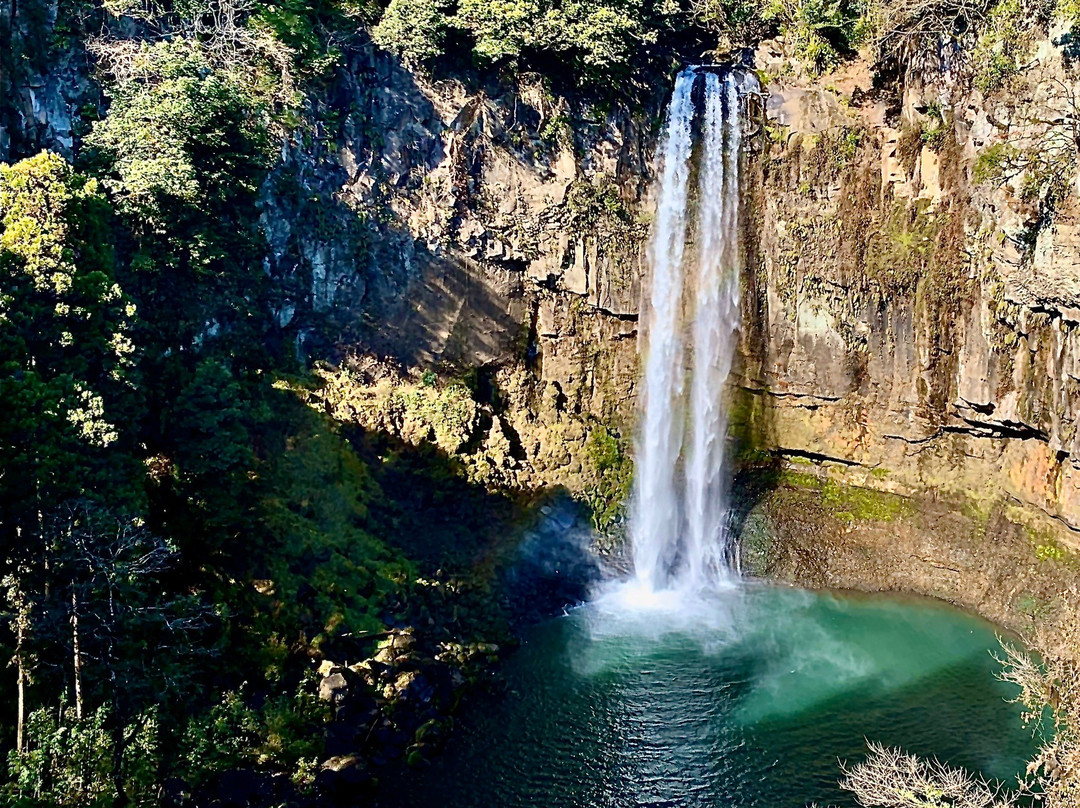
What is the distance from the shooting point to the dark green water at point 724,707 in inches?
623

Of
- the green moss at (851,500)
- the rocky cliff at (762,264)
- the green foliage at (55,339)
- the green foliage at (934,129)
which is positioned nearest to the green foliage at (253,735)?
the green foliage at (55,339)

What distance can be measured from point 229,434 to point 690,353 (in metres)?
12.0

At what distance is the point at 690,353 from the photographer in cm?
2461

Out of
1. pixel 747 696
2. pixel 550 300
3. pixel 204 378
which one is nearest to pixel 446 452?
pixel 550 300

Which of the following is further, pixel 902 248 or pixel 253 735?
pixel 902 248

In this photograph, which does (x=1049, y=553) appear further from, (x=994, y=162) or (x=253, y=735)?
(x=253, y=735)

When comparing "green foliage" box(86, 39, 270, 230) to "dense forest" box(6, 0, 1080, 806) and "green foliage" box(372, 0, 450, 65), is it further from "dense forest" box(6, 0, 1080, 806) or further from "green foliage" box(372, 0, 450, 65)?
"green foliage" box(372, 0, 450, 65)

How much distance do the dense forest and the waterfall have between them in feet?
4.11

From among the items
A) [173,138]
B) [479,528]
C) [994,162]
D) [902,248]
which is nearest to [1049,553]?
[902,248]

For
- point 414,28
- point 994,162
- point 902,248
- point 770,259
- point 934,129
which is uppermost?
point 414,28

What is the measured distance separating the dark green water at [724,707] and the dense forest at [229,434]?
1.41 m

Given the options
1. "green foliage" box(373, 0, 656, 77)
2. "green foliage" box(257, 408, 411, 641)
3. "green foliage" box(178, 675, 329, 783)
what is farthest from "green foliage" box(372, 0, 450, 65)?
"green foliage" box(178, 675, 329, 783)

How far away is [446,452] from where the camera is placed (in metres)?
23.6

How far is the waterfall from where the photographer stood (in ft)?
77.7
